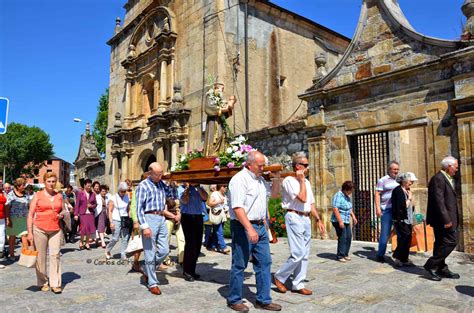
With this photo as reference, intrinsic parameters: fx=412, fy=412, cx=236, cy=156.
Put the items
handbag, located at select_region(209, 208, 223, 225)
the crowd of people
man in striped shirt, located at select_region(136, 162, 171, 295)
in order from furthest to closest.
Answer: handbag, located at select_region(209, 208, 223, 225)
man in striped shirt, located at select_region(136, 162, 171, 295)
the crowd of people

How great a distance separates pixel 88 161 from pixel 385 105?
22469 millimetres

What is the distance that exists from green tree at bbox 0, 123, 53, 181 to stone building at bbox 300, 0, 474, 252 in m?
45.5

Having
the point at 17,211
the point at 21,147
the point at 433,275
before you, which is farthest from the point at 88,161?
the point at 21,147

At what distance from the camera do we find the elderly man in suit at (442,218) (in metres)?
6.04

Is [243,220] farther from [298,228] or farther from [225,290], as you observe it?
[225,290]

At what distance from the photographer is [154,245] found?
579 cm

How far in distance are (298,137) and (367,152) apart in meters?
2.00

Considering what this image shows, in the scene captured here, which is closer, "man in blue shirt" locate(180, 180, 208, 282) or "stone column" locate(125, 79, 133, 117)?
"man in blue shirt" locate(180, 180, 208, 282)

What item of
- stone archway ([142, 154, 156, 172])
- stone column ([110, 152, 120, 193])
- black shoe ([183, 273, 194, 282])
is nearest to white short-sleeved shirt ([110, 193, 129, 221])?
black shoe ([183, 273, 194, 282])

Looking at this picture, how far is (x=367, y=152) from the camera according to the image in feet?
38.5

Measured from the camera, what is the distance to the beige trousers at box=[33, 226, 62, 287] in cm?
575

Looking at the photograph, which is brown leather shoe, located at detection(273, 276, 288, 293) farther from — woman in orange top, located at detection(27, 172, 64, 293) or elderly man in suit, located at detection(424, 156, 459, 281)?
woman in orange top, located at detection(27, 172, 64, 293)

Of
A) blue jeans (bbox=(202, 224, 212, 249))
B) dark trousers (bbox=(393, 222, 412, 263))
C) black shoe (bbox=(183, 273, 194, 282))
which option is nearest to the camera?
black shoe (bbox=(183, 273, 194, 282))

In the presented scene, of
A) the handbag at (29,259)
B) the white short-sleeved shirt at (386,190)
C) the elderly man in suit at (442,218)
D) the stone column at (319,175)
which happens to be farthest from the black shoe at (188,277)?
the stone column at (319,175)
